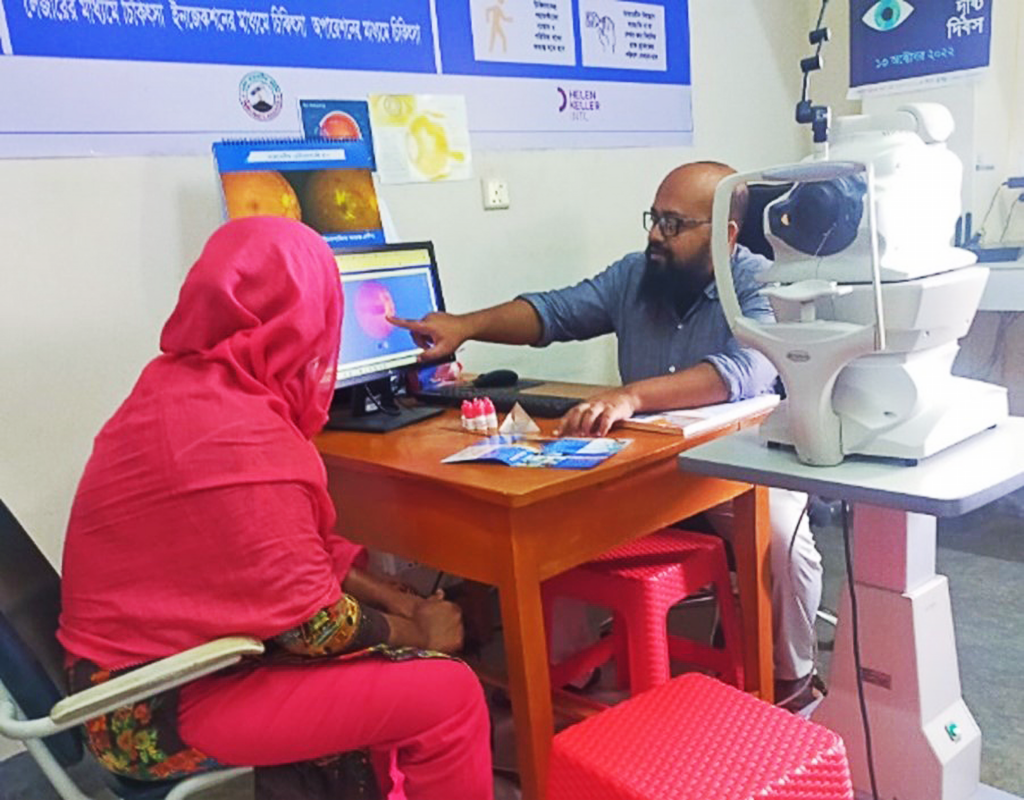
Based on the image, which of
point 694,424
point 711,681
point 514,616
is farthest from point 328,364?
point 711,681

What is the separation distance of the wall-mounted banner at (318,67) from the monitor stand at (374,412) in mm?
644

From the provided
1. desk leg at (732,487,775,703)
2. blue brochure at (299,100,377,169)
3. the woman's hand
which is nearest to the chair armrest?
the woman's hand

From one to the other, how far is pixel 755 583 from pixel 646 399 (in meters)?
0.45

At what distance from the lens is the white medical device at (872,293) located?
1.24m

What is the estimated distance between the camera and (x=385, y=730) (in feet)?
4.05

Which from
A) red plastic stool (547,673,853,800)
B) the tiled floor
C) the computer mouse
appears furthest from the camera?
the computer mouse

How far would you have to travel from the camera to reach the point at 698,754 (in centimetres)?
122

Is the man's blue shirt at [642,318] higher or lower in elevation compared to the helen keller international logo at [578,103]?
lower

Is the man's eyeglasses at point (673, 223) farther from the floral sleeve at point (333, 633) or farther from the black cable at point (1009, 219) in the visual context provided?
the black cable at point (1009, 219)

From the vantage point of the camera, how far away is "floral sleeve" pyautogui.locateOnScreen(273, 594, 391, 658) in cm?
121

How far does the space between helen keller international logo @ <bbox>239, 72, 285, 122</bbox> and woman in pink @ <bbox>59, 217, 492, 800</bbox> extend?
2.70 ft

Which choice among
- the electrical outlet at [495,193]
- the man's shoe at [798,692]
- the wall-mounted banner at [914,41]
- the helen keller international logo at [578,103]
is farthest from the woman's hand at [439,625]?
the wall-mounted banner at [914,41]

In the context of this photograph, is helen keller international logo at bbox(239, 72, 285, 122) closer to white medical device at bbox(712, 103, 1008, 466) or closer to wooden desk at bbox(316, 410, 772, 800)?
wooden desk at bbox(316, 410, 772, 800)

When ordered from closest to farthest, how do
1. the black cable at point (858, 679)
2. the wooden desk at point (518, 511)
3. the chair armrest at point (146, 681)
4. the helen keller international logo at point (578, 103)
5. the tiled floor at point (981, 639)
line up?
the chair armrest at point (146, 681) < the wooden desk at point (518, 511) < the black cable at point (858, 679) < the tiled floor at point (981, 639) < the helen keller international logo at point (578, 103)
